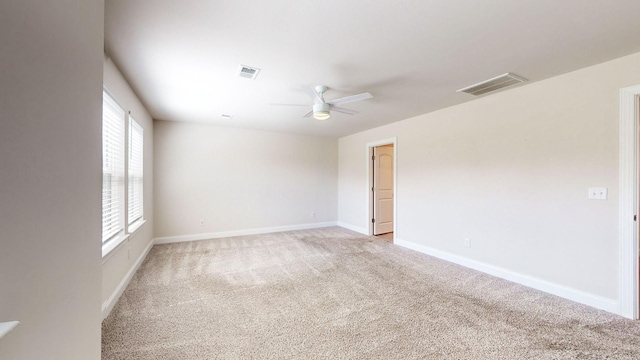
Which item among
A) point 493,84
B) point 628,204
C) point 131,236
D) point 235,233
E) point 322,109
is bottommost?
point 235,233

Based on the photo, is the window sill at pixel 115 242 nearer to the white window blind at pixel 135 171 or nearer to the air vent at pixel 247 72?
the white window blind at pixel 135 171

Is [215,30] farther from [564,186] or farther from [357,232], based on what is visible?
[357,232]

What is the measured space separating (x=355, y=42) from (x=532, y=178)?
2677 millimetres

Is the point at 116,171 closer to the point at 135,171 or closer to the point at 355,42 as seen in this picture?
the point at 135,171

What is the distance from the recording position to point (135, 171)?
367 cm

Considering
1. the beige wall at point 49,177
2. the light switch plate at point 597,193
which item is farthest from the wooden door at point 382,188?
the beige wall at point 49,177

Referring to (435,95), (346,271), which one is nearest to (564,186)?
(435,95)

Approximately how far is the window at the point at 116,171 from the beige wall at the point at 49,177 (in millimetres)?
1462

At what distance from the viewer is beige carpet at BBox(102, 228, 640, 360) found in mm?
1922

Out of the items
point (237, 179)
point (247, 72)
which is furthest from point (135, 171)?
point (247, 72)

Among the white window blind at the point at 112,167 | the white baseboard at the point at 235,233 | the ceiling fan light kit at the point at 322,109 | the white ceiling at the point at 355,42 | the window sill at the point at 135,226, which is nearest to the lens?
the white ceiling at the point at 355,42

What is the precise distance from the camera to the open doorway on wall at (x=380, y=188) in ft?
19.0

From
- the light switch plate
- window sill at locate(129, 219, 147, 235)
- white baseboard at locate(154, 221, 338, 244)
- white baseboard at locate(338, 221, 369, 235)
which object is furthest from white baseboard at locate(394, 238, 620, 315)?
window sill at locate(129, 219, 147, 235)

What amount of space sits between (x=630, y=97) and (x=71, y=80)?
408 centimetres
